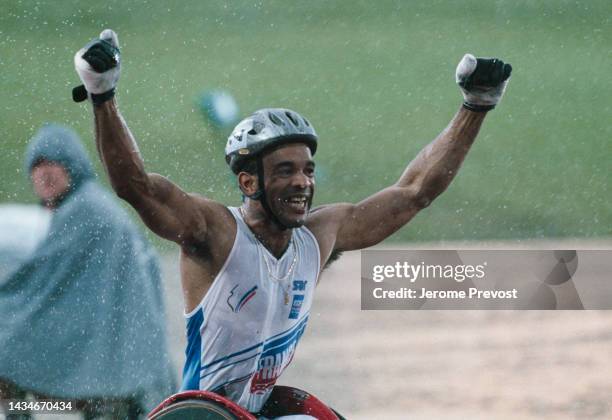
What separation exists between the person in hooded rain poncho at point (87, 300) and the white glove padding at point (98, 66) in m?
1.91

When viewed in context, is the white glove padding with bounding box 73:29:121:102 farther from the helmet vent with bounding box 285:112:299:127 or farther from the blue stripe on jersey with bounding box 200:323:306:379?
the blue stripe on jersey with bounding box 200:323:306:379

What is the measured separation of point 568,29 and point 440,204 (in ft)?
4.04

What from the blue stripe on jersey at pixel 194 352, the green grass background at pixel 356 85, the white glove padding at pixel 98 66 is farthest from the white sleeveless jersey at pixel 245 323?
the green grass background at pixel 356 85

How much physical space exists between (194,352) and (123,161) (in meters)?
0.73

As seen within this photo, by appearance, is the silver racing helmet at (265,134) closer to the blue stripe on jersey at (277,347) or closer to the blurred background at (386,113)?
the blue stripe on jersey at (277,347)

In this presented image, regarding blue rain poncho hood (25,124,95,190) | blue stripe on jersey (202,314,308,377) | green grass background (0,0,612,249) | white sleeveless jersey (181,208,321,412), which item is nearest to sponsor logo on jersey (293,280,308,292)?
white sleeveless jersey (181,208,321,412)

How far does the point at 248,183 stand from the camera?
3795 mm

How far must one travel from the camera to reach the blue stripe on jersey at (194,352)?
3750 millimetres

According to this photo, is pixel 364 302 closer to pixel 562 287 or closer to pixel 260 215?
pixel 562 287

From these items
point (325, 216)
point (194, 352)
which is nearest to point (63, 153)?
point (325, 216)

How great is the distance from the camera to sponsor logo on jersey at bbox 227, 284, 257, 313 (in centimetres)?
372

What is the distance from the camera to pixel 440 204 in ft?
22.5

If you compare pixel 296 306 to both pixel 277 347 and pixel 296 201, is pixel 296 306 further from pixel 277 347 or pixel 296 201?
pixel 296 201

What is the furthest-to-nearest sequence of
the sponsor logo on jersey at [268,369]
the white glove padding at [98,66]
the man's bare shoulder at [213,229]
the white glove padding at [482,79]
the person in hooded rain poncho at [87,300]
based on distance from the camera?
the person in hooded rain poncho at [87,300] → the white glove padding at [482,79] → the sponsor logo on jersey at [268,369] → the man's bare shoulder at [213,229] → the white glove padding at [98,66]
